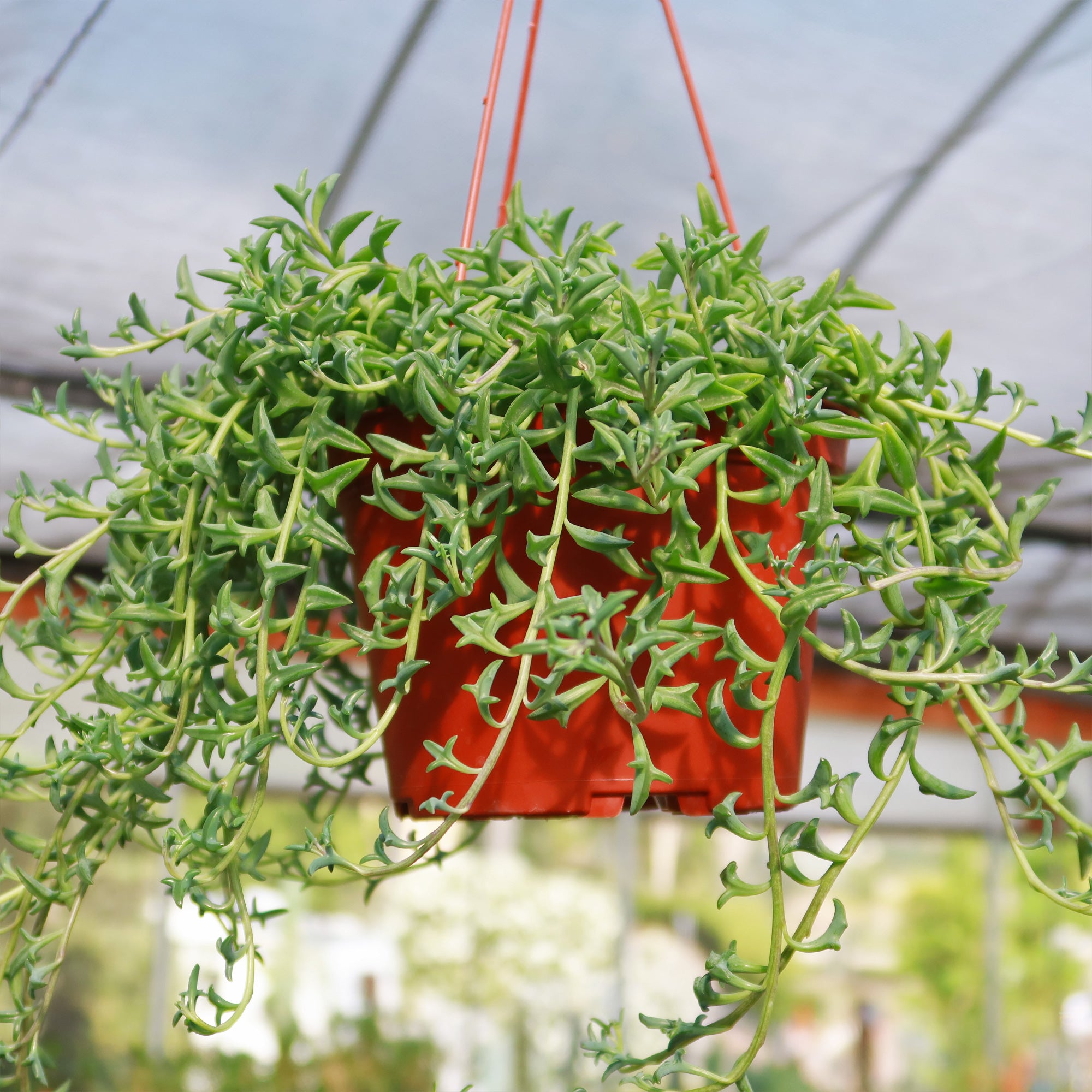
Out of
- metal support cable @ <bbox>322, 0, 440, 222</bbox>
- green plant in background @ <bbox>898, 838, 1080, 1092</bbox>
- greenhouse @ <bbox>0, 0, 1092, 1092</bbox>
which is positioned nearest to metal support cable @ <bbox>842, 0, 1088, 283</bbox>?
greenhouse @ <bbox>0, 0, 1092, 1092</bbox>

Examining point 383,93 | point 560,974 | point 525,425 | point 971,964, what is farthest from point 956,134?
point 971,964

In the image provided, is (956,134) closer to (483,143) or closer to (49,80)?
(483,143)

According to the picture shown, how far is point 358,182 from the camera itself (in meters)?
1.07

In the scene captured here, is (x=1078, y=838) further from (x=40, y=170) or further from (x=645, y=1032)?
(x=645, y=1032)

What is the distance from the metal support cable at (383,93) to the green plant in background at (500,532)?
45 cm

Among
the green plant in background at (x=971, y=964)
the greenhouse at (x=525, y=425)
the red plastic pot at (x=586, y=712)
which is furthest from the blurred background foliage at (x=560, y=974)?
the red plastic pot at (x=586, y=712)

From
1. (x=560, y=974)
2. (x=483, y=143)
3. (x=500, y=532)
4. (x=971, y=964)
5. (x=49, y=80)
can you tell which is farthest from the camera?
(x=971, y=964)

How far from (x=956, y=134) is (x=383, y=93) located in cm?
52

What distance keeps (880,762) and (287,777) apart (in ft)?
10.5

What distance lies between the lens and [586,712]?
47cm

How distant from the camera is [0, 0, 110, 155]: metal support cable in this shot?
0.86 metres

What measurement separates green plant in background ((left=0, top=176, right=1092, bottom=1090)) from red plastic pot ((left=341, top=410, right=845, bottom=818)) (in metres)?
0.01

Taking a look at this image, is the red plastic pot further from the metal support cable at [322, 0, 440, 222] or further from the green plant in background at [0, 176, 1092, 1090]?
the metal support cable at [322, 0, 440, 222]

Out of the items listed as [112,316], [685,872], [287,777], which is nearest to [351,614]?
[112,316]
